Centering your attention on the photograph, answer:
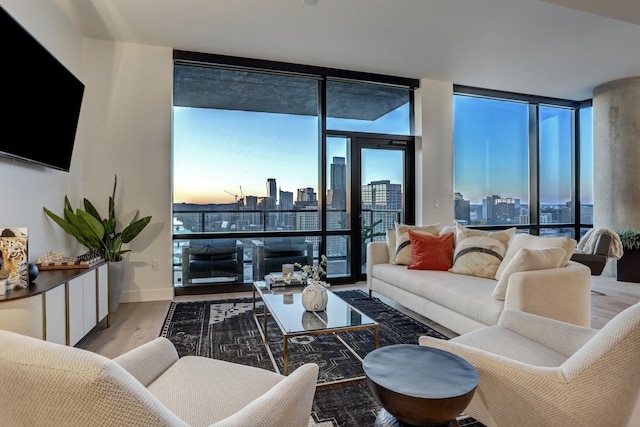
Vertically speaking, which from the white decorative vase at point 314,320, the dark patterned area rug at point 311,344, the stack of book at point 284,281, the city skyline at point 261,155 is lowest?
the dark patterned area rug at point 311,344

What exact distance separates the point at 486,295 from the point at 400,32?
2914mm

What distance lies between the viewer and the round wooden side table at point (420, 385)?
1.17 m

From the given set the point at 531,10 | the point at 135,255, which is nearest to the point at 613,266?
the point at 531,10

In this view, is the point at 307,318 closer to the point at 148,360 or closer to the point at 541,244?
the point at 148,360

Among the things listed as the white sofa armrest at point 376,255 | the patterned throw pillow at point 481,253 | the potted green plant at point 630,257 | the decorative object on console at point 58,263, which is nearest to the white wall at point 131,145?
the decorative object on console at point 58,263

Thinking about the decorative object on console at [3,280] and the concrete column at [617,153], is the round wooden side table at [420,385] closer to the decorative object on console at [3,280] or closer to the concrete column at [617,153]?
the decorative object on console at [3,280]

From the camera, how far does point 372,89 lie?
5340 mm

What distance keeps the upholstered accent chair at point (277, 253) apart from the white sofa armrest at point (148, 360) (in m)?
3.26

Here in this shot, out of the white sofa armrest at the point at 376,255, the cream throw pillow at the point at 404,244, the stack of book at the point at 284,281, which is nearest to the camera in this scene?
the stack of book at the point at 284,281

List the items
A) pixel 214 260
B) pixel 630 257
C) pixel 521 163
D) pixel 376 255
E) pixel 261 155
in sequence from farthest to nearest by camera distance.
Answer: pixel 521 163
pixel 630 257
pixel 261 155
pixel 214 260
pixel 376 255

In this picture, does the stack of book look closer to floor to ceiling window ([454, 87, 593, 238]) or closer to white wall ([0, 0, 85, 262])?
white wall ([0, 0, 85, 262])

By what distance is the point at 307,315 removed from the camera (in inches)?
97.8

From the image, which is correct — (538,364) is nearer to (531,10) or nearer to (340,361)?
(340,361)

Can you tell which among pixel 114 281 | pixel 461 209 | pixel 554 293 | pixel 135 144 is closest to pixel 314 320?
pixel 554 293
